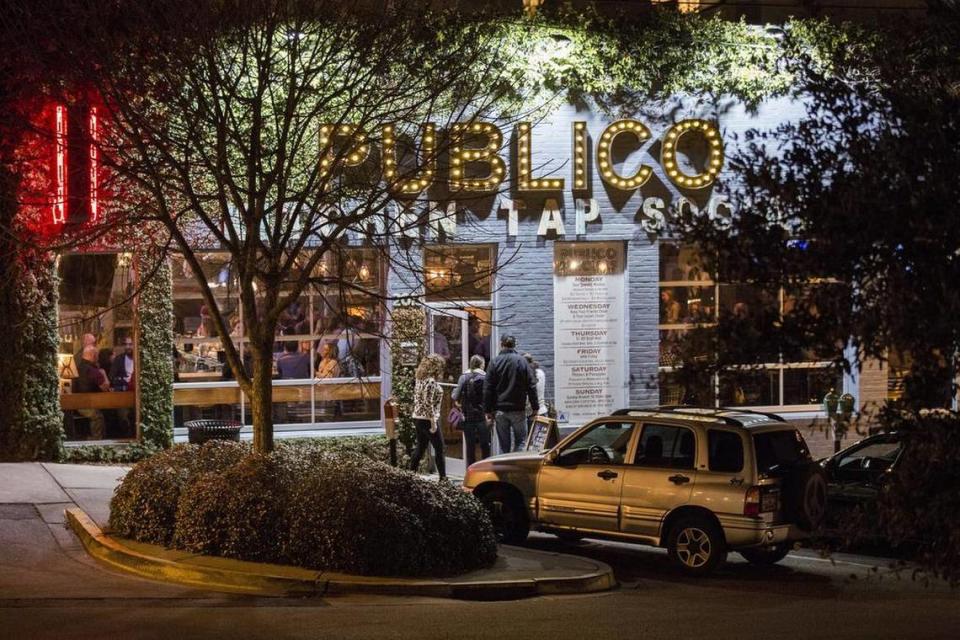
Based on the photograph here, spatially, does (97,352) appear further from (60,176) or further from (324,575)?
(324,575)

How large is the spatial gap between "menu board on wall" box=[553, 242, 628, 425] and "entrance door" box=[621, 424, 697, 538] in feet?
22.5

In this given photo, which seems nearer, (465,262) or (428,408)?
(428,408)

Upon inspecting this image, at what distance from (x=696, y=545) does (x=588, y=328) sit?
25.7 ft

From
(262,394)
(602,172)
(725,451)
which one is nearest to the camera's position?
(725,451)

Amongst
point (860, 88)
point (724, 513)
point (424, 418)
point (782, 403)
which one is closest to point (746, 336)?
point (860, 88)

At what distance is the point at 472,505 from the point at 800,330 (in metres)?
6.38

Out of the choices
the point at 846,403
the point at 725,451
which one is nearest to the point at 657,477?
the point at 725,451

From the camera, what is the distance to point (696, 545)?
1295 cm

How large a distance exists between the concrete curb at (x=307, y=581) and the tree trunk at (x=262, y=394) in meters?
1.67

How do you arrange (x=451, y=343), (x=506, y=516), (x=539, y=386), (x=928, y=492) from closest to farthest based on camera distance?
(x=928, y=492), (x=506, y=516), (x=539, y=386), (x=451, y=343)

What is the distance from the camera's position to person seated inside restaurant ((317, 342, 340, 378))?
1994 cm

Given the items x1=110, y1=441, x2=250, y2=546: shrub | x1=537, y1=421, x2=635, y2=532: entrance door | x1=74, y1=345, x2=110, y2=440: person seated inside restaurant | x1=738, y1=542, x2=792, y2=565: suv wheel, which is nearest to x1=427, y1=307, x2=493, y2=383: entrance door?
x1=74, y1=345, x2=110, y2=440: person seated inside restaurant

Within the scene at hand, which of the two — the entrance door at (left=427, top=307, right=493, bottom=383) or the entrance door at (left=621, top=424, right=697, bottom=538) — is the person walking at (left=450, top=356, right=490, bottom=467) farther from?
the entrance door at (left=621, top=424, right=697, bottom=538)

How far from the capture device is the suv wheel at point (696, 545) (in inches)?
503
